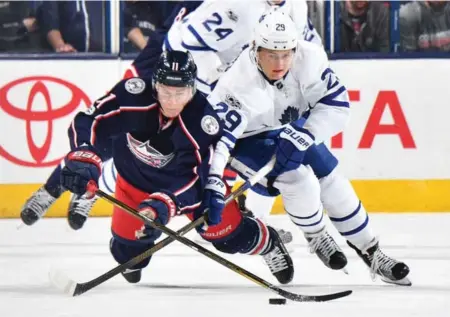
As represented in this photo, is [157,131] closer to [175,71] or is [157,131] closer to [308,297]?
[175,71]

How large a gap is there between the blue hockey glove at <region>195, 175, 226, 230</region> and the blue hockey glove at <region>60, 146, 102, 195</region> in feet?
1.12

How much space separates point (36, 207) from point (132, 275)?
60 cm

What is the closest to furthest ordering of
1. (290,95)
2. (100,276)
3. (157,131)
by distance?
1. (100,276)
2. (157,131)
3. (290,95)

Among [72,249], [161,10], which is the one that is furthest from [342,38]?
[72,249]

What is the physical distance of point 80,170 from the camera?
3.79 m

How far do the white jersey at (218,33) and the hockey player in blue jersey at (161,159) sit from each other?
1204 millimetres

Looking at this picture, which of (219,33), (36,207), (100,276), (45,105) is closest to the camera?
(100,276)

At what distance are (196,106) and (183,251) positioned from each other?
116 centimetres

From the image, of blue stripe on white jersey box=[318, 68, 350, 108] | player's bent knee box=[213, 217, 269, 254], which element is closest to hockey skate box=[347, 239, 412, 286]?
player's bent knee box=[213, 217, 269, 254]

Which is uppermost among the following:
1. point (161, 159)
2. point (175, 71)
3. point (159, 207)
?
point (175, 71)

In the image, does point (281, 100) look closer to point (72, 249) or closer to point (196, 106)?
point (196, 106)

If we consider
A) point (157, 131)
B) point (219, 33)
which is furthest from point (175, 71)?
point (219, 33)

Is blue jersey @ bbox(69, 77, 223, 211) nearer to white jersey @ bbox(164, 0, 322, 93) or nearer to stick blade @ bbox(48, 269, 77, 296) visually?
stick blade @ bbox(48, 269, 77, 296)

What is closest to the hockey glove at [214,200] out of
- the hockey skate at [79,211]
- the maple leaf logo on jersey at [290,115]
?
the maple leaf logo on jersey at [290,115]
